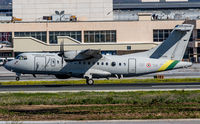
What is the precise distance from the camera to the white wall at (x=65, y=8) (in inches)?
4360

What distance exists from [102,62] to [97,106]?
63.0 feet

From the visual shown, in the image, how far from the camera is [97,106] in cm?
3042

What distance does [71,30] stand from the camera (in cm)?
9650

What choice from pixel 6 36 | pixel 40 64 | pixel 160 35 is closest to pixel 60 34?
pixel 6 36

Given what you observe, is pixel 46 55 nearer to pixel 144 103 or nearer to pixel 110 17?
pixel 144 103

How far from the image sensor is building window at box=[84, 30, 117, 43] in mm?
96938

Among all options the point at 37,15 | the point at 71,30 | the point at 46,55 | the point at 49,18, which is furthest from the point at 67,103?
the point at 37,15

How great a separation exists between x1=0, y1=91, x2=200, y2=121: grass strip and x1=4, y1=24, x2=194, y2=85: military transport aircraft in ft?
34.2

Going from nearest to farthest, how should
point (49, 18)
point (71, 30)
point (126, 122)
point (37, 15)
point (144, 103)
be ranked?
point (126, 122) < point (144, 103) < point (71, 30) < point (49, 18) < point (37, 15)

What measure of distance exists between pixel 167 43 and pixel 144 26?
156ft

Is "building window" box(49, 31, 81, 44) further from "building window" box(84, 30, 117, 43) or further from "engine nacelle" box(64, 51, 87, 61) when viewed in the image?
"engine nacelle" box(64, 51, 87, 61)

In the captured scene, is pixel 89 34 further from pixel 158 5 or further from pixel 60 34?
pixel 158 5

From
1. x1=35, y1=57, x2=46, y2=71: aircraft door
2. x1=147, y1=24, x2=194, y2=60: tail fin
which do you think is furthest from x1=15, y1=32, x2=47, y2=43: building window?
x1=147, y1=24, x2=194, y2=60: tail fin

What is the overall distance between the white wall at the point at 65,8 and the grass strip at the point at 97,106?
74.4 meters
